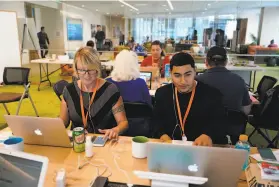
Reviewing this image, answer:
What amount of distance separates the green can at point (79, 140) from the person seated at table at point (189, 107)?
1.82 ft

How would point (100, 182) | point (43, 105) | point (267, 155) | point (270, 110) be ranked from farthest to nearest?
point (43, 105) → point (270, 110) → point (267, 155) → point (100, 182)

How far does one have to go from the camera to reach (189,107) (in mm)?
1787

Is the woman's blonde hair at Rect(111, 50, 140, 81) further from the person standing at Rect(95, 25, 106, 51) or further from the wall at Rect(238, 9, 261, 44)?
the wall at Rect(238, 9, 261, 44)

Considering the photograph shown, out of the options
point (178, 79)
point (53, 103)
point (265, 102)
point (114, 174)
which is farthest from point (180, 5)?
point (114, 174)

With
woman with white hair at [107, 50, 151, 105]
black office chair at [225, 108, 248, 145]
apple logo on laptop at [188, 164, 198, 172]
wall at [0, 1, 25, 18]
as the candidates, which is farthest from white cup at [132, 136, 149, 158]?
wall at [0, 1, 25, 18]

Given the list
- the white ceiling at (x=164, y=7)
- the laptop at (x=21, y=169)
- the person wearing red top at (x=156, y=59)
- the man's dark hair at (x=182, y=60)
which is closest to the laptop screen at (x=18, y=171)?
the laptop at (x=21, y=169)

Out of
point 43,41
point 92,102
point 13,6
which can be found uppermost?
point 13,6

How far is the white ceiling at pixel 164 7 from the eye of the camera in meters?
9.03

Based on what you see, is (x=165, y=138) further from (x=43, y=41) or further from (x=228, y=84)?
(x=43, y=41)

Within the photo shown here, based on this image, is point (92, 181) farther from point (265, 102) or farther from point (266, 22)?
point (266, 22)

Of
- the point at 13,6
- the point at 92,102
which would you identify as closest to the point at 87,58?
the point at 92,102

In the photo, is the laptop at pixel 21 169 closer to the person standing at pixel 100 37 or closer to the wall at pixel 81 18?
the person standing at pixel 100 37

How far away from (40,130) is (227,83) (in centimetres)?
189

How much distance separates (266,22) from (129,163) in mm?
12297
